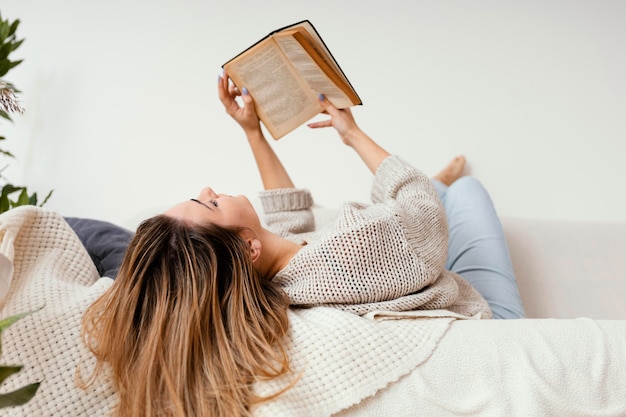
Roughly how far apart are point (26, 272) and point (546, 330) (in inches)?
36.3

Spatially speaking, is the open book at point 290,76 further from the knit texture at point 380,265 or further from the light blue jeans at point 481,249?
the light blue jeans at point 481,249

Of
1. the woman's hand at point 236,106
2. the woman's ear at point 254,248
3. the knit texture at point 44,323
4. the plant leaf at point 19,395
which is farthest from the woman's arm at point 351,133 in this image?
the plant leaf at point 19,395

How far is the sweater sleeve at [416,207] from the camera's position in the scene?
1227 mm

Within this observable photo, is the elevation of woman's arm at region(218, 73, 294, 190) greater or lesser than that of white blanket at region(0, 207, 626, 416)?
greater

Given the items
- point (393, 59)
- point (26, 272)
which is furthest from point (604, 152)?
point (26, 272)

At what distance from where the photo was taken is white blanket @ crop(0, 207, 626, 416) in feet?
3.06

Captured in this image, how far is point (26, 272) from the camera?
3.71 ft

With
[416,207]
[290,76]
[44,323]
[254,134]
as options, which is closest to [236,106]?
[254,134]

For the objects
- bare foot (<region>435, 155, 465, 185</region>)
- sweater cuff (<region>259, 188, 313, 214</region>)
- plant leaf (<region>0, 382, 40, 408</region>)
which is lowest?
bare foot (<region>435, 155, 465, 185</region>)

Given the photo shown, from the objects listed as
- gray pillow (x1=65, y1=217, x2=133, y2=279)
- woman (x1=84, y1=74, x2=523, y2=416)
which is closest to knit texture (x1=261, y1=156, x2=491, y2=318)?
woman (x1=84, y1=74, x2=523, y2=416)

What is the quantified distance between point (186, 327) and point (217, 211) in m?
0.31

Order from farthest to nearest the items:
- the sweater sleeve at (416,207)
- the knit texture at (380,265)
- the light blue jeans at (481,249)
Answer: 1. the light blue jeans at (481,249)
2. the sweater sleeve at (416,207)
3. the knit texture at (380,265)

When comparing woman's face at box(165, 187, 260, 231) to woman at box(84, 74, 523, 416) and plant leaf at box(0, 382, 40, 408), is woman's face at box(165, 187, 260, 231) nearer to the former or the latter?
woman at box(84, 74, 523, 416)

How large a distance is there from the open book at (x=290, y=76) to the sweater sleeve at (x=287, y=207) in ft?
0.53
